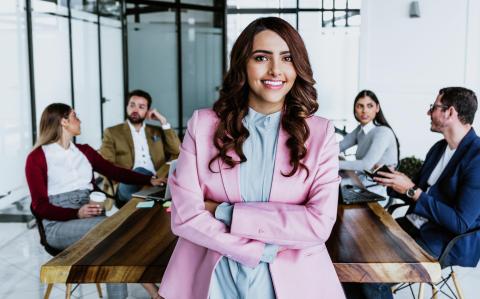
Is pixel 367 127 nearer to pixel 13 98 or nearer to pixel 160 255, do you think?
pixel 160 255

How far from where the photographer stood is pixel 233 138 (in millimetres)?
1627

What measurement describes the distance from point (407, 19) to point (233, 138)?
627cm

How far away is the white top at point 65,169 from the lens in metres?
3.31

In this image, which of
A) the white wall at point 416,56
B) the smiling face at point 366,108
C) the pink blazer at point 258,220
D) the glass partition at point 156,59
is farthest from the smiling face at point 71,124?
the glass partition at point 156,59

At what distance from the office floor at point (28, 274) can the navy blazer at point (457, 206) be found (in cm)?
91

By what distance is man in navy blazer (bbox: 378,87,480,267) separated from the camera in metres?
2.68

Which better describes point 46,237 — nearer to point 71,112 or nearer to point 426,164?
point 71,112

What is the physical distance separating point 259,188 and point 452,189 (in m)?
1.62

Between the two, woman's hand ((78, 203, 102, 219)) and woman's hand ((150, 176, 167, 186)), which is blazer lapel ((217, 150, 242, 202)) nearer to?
woman's hand ((78, 203, 102, 219))

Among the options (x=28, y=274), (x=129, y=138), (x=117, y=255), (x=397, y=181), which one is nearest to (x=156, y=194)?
(x=117, y=255)

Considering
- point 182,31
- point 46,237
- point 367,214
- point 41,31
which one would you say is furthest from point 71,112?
point 182,31

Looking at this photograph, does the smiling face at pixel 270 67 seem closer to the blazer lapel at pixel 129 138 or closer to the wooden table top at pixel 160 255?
the wooden table top at pixel 160 255

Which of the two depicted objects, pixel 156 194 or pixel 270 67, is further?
pixel 156 194

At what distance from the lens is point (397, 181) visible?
2877 mm
